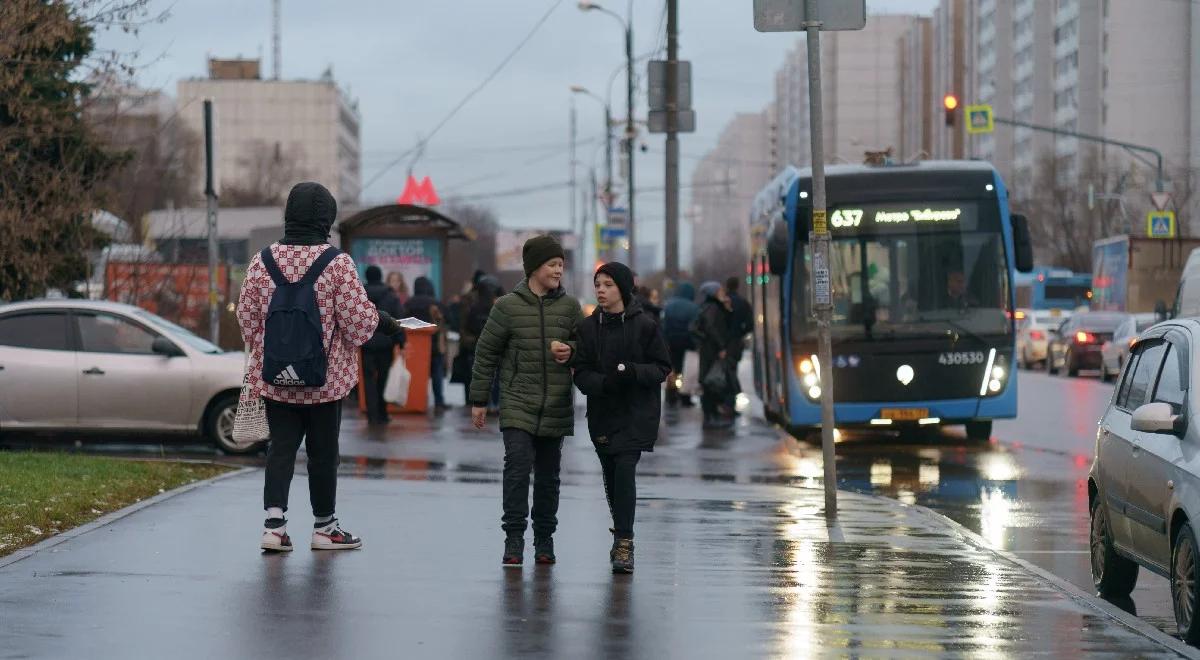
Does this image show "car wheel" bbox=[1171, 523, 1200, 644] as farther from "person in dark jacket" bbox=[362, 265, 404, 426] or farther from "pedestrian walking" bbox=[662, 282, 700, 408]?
"pedestrian walking" bbox=[662, 282, 700, 408]

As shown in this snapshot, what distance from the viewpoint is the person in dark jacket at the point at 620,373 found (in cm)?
991

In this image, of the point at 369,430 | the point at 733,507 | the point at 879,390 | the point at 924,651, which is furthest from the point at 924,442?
the point at 924,651

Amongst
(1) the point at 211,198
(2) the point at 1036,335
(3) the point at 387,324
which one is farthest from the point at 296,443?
(2) the point at 1036,335

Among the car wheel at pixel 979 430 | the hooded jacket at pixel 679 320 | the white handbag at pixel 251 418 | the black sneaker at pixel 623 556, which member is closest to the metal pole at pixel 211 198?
the hooded jacket at pixel 679 320

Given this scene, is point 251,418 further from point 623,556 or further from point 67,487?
point 67,487

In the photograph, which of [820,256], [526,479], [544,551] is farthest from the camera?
[820,256]

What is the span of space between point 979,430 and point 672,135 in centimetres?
1084

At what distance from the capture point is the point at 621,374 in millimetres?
9867

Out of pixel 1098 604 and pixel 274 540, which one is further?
pixel 274 540

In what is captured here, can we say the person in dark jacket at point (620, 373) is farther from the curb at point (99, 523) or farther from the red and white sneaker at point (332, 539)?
the curb at point (99, 523)

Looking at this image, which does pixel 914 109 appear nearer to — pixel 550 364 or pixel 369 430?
pixel 369 430

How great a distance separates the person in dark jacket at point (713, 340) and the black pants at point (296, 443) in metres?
14.0

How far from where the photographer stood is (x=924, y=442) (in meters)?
22.1

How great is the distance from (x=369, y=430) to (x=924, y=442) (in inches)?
248
